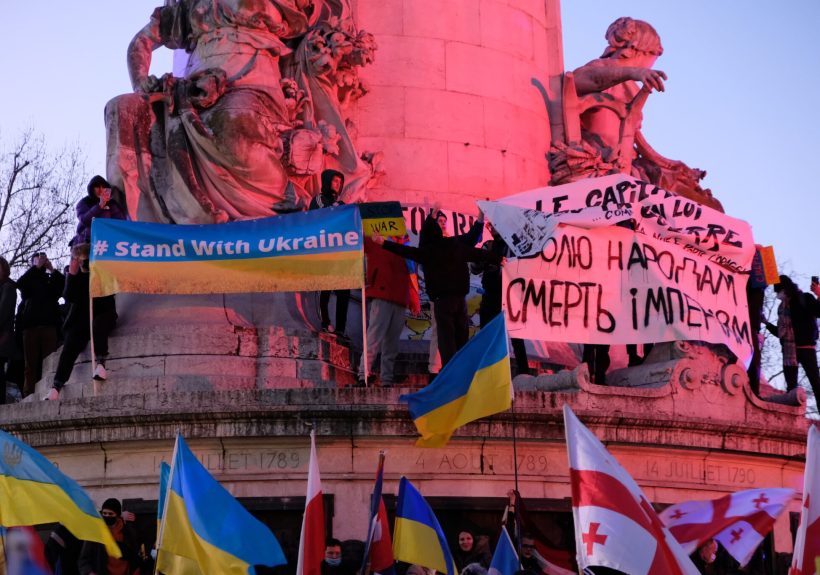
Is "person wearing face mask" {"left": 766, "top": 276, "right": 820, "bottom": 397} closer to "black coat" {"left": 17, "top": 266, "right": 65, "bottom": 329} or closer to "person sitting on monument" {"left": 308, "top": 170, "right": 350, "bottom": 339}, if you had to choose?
"person sitting on monument" {"left": 308, "top": 170, "right": 350, "bottom": 339}

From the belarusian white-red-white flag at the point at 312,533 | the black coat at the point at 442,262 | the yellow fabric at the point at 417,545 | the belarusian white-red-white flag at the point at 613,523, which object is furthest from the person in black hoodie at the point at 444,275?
the belarusian white-red-white flag at the point at 613,523

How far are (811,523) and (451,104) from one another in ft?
35.4

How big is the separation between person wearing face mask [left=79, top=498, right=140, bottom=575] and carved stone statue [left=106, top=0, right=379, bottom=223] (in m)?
5.35

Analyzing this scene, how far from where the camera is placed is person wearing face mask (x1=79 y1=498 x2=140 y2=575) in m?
13.7

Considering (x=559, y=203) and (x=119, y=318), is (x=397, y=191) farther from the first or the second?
(x=119, y=318)

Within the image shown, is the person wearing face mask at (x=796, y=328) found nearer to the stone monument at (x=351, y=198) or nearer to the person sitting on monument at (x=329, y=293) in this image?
the stone monument at (x=351, y=198)

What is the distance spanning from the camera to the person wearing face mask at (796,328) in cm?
1939

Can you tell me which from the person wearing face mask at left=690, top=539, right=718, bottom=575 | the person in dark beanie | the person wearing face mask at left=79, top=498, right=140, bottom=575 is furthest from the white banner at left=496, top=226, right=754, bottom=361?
the person in dark beanie

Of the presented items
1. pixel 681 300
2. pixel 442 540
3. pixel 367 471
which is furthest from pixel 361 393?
pixel 681 300

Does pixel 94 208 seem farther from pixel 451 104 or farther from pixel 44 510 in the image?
pixel 44 510

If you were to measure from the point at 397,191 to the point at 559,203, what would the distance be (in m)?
2.75

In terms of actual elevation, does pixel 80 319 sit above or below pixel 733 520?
above

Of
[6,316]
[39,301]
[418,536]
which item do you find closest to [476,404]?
[418,536]

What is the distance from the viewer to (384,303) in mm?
17656
